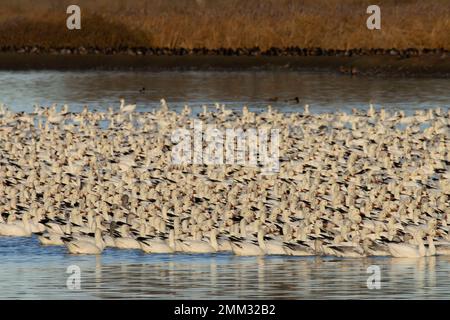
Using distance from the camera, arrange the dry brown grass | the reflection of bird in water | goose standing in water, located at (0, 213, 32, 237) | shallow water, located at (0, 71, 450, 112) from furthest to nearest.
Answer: the dry brown grass, the reflection of bird in water, shallow water, located at (0, 71, 450, 112), goose standing in water, located at (0, 213, 32, 237)

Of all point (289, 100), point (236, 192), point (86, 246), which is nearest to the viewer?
point (86, 246)

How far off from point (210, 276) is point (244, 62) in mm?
39550

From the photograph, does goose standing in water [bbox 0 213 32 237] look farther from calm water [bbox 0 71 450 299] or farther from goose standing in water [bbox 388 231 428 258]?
goose standing in water [bbox 388 231 428 258]

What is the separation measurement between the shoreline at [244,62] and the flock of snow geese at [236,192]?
19.1 meters

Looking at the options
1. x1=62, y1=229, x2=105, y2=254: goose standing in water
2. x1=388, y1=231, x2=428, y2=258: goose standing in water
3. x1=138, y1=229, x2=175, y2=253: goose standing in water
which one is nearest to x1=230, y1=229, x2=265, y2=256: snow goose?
x1=138, y1=229, x2=175, y2=253: goose standing in water

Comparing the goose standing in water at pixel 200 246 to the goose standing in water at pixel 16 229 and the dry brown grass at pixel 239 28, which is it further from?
the dry brown grass at pixel 239 28

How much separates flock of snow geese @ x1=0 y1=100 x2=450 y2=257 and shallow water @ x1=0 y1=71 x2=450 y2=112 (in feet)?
34.0

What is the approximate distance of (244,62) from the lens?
61250 millimetres

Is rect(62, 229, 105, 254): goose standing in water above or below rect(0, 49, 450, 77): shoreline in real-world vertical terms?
below

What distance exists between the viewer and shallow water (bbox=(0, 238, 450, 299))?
20.9 meters

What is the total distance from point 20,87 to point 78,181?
86.2 feet

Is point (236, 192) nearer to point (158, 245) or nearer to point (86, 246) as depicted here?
point (158, 245)

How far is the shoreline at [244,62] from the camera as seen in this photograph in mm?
57312

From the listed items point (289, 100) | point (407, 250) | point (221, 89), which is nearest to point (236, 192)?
point (407, 250)
